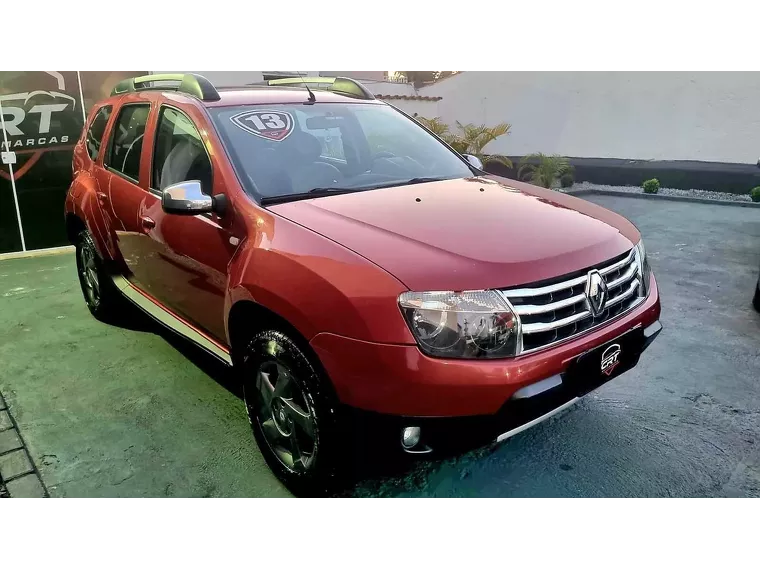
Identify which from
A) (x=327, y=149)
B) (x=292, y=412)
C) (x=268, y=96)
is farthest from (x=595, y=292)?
(x=268, y=96)

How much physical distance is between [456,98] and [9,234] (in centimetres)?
1019

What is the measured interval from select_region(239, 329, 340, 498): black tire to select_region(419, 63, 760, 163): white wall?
10742mm

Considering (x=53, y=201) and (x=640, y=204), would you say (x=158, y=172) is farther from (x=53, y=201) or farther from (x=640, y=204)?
(x=640, y=204)

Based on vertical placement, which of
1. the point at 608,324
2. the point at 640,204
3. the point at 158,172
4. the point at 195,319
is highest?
the point at 158,172

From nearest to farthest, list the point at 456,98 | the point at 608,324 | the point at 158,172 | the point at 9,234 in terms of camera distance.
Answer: the point at 608,324, the point at 158,172, the point at 9,234, the point at 456,98

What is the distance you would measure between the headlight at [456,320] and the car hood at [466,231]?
0.14ft

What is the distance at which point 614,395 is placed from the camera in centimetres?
347

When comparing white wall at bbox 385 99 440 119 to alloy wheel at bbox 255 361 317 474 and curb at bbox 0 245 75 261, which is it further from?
alloy wheel at bbox 255 361 317 474

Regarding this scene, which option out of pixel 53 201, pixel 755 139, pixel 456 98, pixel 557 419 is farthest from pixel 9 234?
pixel 755 139

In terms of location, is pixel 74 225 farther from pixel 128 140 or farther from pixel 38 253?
pixel 38 253

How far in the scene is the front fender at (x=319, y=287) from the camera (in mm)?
2088

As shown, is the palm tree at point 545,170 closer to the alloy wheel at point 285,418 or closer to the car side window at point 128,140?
→ the car side window at point 128,140

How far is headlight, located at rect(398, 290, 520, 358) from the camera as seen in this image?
6.82ft

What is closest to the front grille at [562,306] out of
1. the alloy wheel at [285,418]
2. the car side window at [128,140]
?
the alloy wheel at [285,418]
